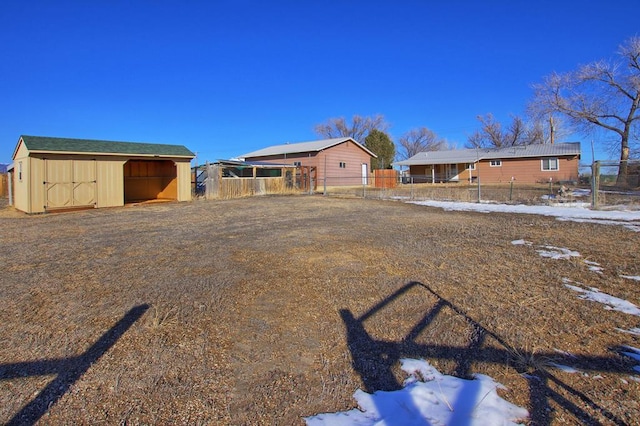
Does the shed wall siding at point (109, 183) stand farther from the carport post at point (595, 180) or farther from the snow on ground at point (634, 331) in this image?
the carport post at point (595, 180)

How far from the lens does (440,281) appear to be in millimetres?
4520

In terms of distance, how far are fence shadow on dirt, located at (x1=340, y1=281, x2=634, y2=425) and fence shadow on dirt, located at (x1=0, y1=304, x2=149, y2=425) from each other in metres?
1.97

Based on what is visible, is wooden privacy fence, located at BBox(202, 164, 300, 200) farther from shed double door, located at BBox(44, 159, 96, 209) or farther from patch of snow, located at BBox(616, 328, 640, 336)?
patch of snow, located at BBox(616, 328, 640, 336)

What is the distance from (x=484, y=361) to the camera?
8.83 ft

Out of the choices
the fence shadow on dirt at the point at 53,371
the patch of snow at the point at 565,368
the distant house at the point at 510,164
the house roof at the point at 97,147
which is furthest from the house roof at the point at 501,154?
the fence shadow on dirt at the point at 53,371

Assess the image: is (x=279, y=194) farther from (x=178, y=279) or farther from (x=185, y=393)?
(x=185, y=393)

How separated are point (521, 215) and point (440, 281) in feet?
26.5

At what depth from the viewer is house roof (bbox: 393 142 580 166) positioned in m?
31.4

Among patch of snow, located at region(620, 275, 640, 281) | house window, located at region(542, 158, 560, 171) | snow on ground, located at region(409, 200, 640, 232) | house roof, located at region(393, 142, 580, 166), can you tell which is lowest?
patch of snow, located at region(620, 275, 640, 281)

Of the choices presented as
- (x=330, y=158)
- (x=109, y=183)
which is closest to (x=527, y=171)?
(x=330, y=158)

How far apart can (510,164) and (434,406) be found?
36.4 meters

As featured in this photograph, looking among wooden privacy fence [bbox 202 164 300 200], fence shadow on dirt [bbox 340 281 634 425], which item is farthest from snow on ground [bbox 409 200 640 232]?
wooden privacy fence [bbox 202 164 300 200]

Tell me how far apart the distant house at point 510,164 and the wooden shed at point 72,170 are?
74.1 feet

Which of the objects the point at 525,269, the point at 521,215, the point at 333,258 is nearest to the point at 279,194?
the point at 521,215
